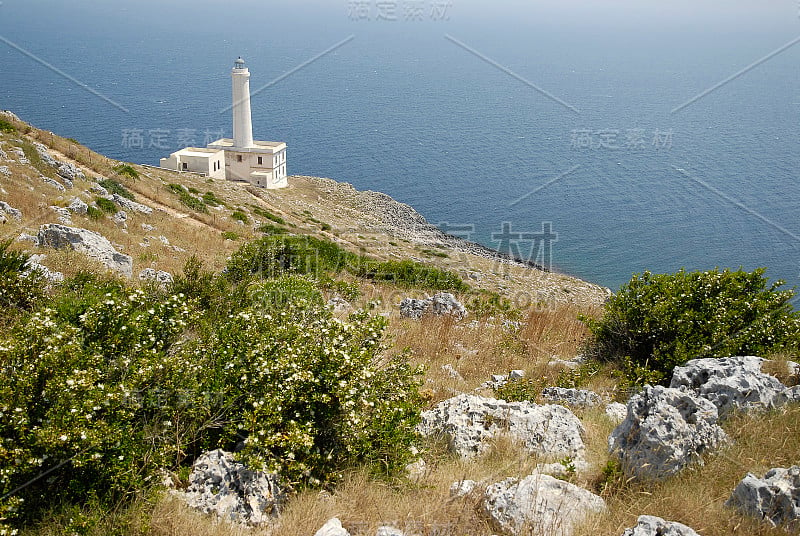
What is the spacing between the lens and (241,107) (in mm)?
56531

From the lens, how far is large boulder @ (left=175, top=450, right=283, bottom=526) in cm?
367

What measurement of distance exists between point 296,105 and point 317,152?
108ft

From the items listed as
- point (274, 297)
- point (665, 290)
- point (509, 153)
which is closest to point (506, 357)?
point (665, 290)

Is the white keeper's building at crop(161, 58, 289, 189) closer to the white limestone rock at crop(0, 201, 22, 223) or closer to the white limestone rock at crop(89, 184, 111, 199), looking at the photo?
the white limestone rock at crop(89, 184, 111, 199)

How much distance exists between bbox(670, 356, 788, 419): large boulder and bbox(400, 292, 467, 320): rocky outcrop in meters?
5.63

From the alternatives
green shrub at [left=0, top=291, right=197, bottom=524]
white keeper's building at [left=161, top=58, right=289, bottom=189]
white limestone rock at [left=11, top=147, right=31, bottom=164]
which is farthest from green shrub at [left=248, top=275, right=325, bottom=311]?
white keeper's building at [left=161, top=58, right=289, bottom=189]

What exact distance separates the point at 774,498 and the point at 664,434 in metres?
0.79

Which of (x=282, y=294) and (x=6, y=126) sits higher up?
(x=6, y=126)

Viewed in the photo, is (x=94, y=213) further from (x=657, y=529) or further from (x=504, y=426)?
(x=657, y=529)

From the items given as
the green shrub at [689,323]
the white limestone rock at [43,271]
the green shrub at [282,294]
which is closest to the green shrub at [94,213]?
the white limestone rock at [43,271]

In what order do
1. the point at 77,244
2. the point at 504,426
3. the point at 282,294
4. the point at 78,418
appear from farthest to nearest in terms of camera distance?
the point at 77,244 → the point at 282,294 → the point at 504,426 → the point at 78,418

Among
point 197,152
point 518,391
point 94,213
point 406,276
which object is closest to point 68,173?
point 94,213

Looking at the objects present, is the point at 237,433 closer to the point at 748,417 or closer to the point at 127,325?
the point at 127,325

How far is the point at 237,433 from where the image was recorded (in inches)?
159
